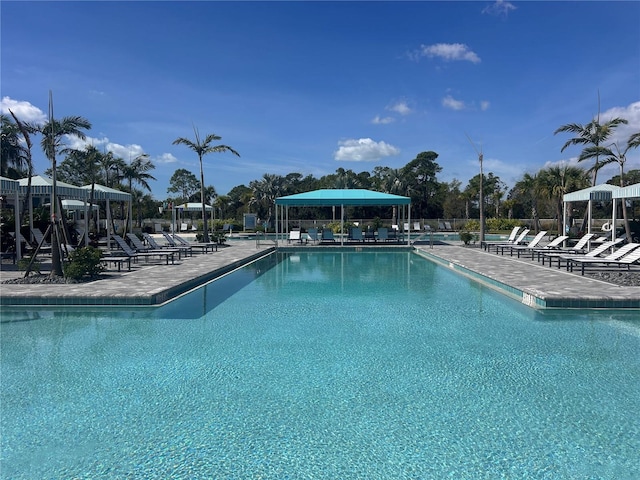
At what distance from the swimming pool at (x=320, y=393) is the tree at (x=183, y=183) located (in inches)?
2419

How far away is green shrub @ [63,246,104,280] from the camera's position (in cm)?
912

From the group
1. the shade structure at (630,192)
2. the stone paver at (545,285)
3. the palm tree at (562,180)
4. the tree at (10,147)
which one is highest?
the tree at (10,147)

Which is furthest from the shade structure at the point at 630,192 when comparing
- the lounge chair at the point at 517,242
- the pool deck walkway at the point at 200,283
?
the lounge chair at the point at 517,242

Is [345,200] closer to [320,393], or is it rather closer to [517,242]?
[517,242]

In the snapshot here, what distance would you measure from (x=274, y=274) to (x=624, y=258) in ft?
26.5

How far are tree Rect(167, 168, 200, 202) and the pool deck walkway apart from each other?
186 ft

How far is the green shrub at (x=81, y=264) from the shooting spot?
9125mm

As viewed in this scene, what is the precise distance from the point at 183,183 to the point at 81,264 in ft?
197

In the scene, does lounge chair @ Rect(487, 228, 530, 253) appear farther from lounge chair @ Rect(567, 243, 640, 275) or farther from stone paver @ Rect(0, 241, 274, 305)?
stone paver @ Rect(0, 241, 274, 305)

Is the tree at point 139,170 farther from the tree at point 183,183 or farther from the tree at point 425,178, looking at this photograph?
the tree at point 183,183

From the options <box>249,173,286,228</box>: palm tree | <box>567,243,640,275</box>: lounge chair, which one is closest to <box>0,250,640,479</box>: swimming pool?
<box>567,243,640,275</box>: lounge chair

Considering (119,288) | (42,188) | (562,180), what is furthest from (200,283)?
(562,180)

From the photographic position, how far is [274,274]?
39.7 feet

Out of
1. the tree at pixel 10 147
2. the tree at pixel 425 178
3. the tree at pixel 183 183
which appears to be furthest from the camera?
the tree at pixel 183 183
